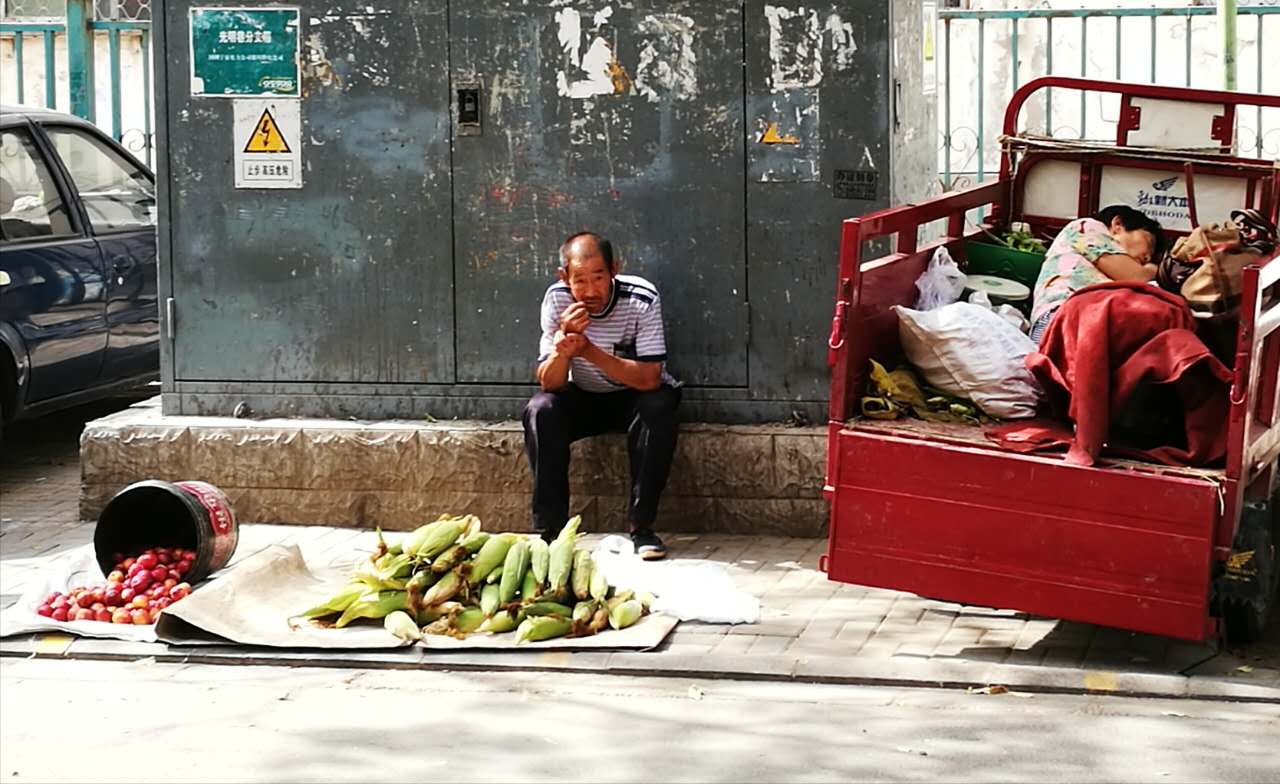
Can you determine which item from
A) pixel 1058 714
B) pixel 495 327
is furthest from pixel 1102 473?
pixel 495 327

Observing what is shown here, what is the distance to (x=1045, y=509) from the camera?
18.7 feet

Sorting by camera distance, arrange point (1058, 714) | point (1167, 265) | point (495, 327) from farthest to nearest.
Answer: point (495, 327) → point (1167, 265) → point (1058, 714)

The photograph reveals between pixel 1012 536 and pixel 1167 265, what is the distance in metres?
1.40

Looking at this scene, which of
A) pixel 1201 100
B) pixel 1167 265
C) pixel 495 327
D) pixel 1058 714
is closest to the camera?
pixel 1058 714

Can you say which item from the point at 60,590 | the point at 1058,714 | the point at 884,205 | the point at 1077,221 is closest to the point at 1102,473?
the point at 1058,714

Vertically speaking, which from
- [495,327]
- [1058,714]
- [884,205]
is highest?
[884,205]

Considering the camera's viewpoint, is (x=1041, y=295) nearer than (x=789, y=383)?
Yes

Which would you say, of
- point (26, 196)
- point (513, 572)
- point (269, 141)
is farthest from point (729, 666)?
point (26, 196)

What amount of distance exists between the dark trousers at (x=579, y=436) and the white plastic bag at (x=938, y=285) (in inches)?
44.3

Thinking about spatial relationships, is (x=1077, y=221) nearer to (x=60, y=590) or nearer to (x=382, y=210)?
(x=382, y=210)

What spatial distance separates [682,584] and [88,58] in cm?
614

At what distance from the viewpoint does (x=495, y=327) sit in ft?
25.7

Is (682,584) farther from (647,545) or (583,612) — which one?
(583,612)

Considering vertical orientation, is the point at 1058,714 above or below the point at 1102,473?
below
